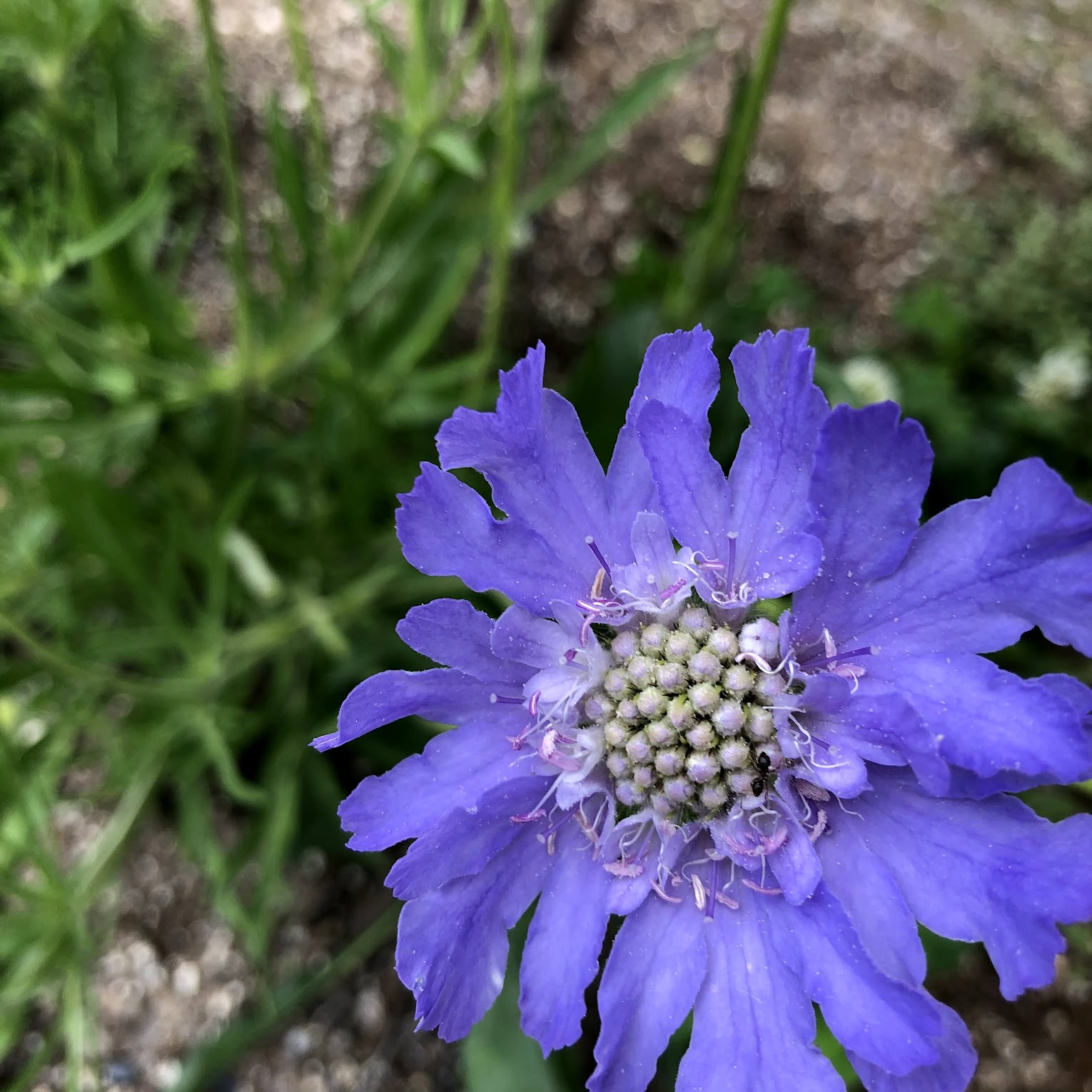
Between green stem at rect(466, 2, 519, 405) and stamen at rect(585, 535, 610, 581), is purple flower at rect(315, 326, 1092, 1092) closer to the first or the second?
stamen at rect(585, 535, 610, 581)

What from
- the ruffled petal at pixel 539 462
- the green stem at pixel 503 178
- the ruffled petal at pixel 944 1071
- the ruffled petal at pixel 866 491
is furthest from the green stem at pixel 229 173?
the ruffled petal at pixel 944 1071

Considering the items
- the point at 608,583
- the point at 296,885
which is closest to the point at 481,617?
the point at 608,583

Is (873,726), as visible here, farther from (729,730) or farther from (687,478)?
(687,478)

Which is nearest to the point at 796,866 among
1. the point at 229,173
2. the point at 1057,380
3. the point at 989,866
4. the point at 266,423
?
the point at 989,866

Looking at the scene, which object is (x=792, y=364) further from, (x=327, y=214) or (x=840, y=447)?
(x=327, y=214)

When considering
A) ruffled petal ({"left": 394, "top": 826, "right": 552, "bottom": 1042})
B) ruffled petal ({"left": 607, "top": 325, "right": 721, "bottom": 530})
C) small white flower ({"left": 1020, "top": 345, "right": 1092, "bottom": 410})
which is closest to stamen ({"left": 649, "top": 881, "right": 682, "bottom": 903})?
ruffled petal ({"left": 394, "top": 826, "right": 552, "bottom": 1042})

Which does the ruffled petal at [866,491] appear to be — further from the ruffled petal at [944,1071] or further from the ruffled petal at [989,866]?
the ruffled petal at [944,1071]
